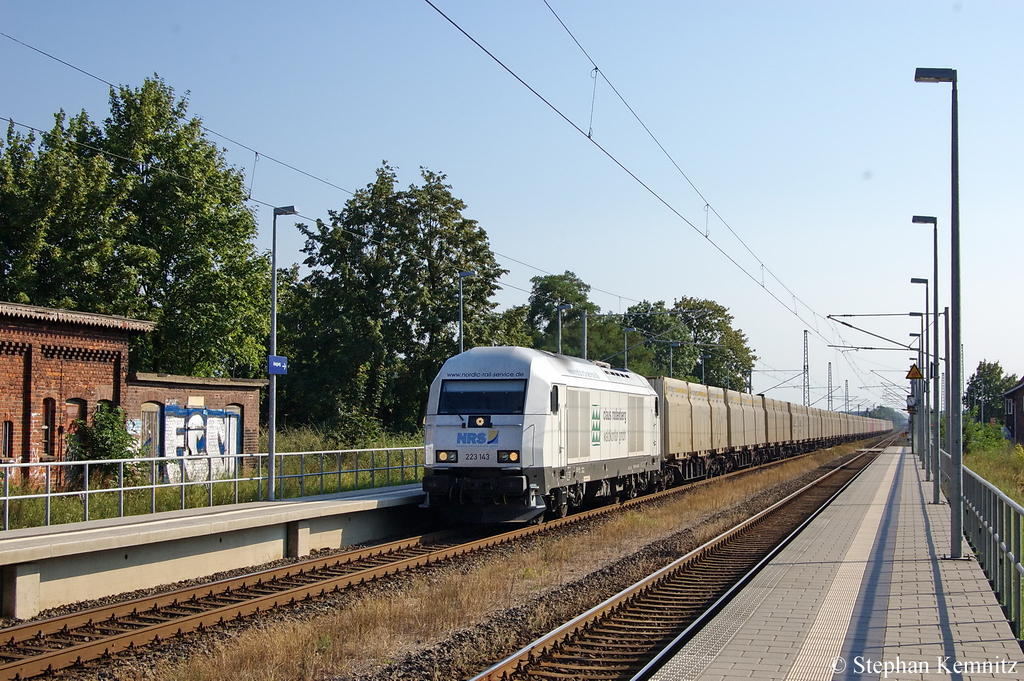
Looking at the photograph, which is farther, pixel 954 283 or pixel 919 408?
pixel 919 408

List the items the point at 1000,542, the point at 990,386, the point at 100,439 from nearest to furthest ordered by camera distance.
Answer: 1. the point at 1000,542
2. the point at 100,439
3. the point at 990,386

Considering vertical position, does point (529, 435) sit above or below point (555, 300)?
below

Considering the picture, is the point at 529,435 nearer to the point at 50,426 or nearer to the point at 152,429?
the point at 152,429

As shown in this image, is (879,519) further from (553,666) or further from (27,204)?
(27,204)

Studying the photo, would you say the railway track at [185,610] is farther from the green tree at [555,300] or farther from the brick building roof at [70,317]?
the green tree at [555,300]

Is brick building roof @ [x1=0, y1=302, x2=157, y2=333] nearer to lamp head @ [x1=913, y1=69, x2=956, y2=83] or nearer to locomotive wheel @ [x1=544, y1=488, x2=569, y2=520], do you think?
locomotive wheel @ [x1=544, y1=488, x2=569, y2=520]

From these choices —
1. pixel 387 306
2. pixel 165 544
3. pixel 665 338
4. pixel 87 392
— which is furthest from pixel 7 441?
pixel 665 338

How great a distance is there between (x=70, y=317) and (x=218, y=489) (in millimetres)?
6076

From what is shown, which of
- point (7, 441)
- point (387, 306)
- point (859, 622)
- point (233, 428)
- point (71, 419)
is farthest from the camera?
point (387, 306)

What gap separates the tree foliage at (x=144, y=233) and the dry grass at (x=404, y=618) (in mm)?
21453

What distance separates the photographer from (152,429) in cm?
2302

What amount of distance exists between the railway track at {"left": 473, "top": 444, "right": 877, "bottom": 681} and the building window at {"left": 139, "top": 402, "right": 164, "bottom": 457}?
13.5 metres

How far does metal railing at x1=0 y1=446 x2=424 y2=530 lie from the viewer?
14367 millimetres

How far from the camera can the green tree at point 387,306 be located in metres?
40.6
